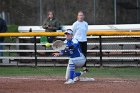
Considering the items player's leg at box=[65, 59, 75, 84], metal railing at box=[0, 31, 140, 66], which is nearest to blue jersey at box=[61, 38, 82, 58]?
player's leg at box=[65, 59, 75, 84]

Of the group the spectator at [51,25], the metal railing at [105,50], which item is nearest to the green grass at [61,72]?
the metal railing at [105,50]

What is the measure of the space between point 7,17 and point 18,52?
18.9 ft

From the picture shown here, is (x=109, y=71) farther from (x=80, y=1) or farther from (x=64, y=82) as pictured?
(x=80, y=1)

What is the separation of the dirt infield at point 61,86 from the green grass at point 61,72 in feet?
3.46

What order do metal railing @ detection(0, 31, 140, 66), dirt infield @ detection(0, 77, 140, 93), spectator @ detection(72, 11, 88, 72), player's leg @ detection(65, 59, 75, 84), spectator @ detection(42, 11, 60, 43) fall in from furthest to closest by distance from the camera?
spectator @ detection(42, 11, 60, 43)
metal railing @ detection(0, 31, 140, 66)
spectator @ detection(72, 11, 88, 72)
player's leg @ detection(65, 59, 75, 84)
dirt infield @ detection(0, 77, 140, 93)

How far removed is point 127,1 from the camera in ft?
73.5

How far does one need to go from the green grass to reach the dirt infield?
41.6 inches

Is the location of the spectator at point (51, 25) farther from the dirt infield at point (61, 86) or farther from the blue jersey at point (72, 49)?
the blue jersey at point (72, 49)

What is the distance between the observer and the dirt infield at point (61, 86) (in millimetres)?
12125

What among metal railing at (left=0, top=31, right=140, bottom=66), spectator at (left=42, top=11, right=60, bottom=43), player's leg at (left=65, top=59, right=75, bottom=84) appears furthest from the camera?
spectator at (left=42, top=11, right=60, bottom=43)

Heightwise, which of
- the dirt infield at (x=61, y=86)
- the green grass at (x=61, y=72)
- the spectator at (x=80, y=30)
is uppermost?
the spectator at (x=80, y=30)

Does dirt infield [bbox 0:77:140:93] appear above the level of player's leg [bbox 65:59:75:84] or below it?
below

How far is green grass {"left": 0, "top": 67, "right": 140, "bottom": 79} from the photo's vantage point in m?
15.2

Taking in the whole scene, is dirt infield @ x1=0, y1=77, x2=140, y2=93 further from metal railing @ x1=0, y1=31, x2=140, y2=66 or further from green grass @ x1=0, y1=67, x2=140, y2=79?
metal railing @ x1=0, y1=31, x2=140, y2=66
